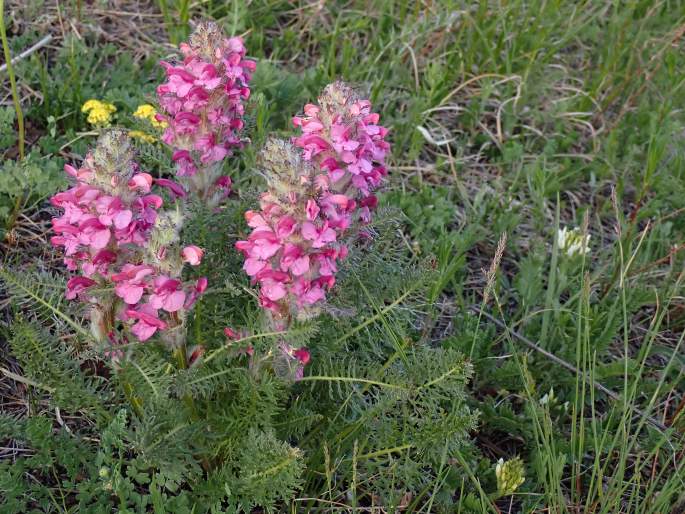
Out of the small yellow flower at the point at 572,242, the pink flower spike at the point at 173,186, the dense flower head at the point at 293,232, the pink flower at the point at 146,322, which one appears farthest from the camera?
the small yellow flower at the point at 572,242

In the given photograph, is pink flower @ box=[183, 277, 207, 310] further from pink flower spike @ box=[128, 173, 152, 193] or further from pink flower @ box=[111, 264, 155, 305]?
pink flower spike @ box=[128, 173, 152, 193]

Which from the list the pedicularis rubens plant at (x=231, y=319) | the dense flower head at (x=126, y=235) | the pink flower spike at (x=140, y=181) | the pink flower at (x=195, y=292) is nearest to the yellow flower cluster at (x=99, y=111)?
the pedicularis rubens plant at (x=231, y=319)

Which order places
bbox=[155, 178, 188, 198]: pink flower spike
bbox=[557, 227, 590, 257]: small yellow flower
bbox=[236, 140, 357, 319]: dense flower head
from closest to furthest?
bbox=[236, 140, 357, 319]: dense flower head, bbox=[155, 178, 188, 198]: pink flower spike, bbox=[557, 227, 590, 257]: small yellow flower

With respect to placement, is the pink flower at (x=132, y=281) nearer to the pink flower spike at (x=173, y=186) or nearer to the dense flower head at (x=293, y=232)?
the dense flower head at (x=293, y=232)

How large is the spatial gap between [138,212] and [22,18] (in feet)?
8.83

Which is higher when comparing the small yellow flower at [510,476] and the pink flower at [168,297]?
the pink flower at [168,297]

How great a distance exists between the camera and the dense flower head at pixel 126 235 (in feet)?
6.86

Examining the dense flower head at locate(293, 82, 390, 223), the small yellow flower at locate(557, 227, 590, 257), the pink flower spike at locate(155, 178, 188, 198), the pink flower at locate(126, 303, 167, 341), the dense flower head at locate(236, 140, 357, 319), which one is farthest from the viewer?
the small yellow flower at locate(557, 227, 590, 257)

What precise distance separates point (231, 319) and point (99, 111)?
1460 millimetres

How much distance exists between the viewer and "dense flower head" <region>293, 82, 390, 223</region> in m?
2.29

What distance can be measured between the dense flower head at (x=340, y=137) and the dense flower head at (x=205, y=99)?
0.33 m

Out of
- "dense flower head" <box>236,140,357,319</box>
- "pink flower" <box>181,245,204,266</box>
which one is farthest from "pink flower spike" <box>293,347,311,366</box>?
"pink flower" <box>181,245,204,266</box>

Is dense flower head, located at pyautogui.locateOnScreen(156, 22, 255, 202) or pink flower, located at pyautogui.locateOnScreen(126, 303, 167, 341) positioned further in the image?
dense flower head, located at pyautogui.locateOnScreen(156, 22, 255, 202)

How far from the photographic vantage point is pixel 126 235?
2154mm
